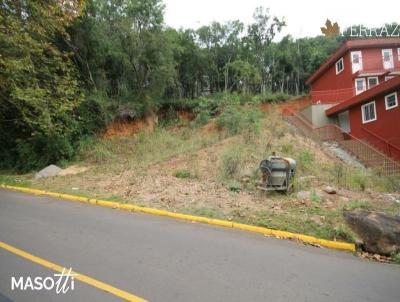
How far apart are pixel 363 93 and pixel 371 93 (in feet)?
2.97

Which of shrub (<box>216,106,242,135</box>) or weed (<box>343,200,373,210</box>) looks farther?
shrub (<box>216,106,242,135</box>)

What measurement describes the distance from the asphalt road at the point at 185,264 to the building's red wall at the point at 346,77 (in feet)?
85.5

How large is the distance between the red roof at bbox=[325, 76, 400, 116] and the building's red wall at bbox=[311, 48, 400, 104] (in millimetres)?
4925

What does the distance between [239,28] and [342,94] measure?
48.1ft

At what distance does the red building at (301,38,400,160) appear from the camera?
19.0 m

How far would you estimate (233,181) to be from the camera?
37.9 ft

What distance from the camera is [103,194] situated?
11.2 m

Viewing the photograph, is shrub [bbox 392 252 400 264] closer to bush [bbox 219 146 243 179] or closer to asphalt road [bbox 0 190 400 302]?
asphalt road [bbox 0 190 400 302]

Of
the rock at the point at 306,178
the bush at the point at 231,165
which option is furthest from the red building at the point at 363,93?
the bush at the point at 231,165

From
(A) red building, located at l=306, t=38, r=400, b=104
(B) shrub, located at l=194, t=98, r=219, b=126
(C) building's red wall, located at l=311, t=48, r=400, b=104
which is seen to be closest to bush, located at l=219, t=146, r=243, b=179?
(B) shrub, located at l=194, t=98, r=219, b=126

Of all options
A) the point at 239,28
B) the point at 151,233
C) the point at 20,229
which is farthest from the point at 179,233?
the point at 239,28

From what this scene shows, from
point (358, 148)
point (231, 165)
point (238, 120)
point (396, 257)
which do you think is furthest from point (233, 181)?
point (238, 120)

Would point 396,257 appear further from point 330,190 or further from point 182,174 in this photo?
point 182,174

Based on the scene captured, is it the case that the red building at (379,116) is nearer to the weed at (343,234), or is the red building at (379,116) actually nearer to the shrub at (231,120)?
the shrub at (231,120)
